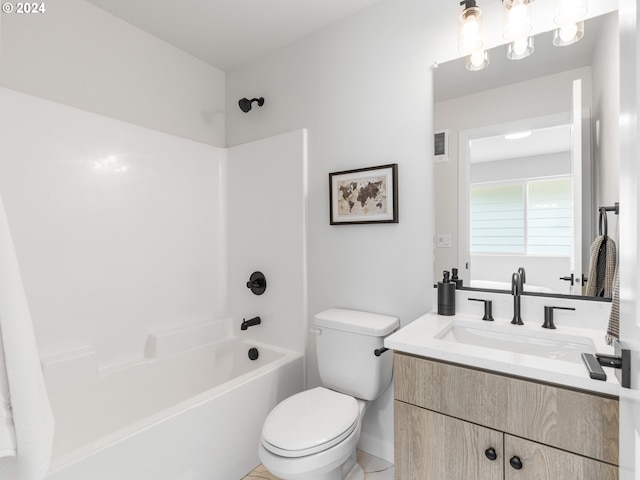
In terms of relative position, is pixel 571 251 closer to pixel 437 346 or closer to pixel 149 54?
pixel 437 346

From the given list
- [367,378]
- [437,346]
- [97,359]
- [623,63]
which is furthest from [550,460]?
[97,359]

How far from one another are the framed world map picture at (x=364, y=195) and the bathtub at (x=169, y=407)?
0.95 meters

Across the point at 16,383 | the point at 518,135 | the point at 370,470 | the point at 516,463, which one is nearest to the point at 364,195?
the point at 518,135

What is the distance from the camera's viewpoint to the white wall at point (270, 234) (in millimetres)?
2166

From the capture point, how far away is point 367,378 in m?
1.67

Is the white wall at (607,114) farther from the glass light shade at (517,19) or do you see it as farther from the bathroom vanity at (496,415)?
the bathroom vanity at (496,415)

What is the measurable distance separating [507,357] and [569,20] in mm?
1371

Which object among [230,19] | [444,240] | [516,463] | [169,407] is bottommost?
[169,407]

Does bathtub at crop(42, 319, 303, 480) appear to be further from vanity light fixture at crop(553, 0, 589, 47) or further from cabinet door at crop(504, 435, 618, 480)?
vanity light fixture at crop(553, 0, 589, 47)

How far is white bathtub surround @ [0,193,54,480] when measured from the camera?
75 centimetres

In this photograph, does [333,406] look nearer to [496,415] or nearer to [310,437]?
[310,437]

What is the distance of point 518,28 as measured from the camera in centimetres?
145

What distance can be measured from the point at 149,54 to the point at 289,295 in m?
1.82

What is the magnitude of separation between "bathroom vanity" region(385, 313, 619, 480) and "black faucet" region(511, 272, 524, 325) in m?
0.11
